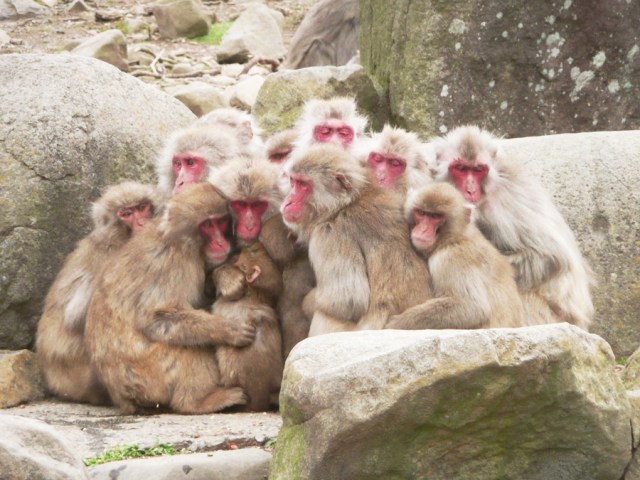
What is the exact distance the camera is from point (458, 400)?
4.97 m

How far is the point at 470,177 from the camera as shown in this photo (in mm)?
6770

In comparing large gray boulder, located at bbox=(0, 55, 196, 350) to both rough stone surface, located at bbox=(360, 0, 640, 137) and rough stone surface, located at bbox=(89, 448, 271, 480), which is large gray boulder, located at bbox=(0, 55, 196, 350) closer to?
rough stone surface, located at bbox=(89, 448, 271, 480)

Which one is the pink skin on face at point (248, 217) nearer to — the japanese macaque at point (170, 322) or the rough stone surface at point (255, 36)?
the japanese macaque at point (170, 322)

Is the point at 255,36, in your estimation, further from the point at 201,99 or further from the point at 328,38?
the point at 201,99

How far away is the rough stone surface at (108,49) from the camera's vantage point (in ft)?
44.2

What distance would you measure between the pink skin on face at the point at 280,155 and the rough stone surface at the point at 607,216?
5.76ft

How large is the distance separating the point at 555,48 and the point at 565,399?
4.66 m

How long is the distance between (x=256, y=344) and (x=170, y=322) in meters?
0.52

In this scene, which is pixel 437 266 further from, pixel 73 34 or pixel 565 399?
pixel 73 34

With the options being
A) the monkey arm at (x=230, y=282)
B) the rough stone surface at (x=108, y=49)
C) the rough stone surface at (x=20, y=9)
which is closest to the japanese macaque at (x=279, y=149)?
the monkey arm at (x=230, y=282)

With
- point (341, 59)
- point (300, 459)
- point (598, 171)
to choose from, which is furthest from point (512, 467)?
point (341, 59)

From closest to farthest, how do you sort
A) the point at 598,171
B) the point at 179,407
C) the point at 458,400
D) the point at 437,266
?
the point at 458,400
the point at 437,266
the point at 179,407
the point at 598,171

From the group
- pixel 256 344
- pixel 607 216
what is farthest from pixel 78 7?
pixel 256 344

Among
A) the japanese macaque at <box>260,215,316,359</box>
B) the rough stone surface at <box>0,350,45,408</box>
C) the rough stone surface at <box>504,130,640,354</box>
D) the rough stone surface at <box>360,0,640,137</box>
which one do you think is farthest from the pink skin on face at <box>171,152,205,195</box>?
the rough stone surface at <box>360,0,640,137</box>
